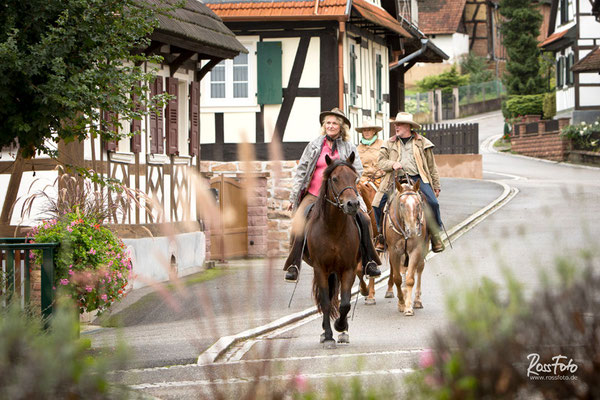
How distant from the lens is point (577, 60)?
177ft

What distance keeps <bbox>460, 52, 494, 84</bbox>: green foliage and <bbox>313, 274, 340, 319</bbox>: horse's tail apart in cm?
7237

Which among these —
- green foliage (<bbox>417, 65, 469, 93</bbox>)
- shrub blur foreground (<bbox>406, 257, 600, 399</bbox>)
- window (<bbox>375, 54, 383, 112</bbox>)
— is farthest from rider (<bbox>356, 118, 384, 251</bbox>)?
green foliage (<bbox>417, 65, 469, 93</bbox>)

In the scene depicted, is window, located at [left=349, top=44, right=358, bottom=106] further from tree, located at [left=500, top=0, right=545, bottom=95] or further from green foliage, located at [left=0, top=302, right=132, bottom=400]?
tree, located at [left=500, top=0, right=545, bottom=95]

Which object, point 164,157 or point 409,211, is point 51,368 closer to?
point 409,211

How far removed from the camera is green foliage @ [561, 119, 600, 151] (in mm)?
46719

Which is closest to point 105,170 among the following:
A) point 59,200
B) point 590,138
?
point 59,200

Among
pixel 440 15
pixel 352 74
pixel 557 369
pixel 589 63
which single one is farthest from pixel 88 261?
pixel 440 15

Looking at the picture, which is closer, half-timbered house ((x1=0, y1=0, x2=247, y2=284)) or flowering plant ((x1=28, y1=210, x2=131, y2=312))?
flowering plant ((x1=28, y1=210, x2=131, y2=312))

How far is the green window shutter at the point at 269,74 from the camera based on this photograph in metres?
25.8

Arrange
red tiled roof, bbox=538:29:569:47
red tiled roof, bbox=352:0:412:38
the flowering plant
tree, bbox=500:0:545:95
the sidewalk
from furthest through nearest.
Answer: tree, bbox=500:0:545:95 → red tiled roof, bbox=538:29:569:47 → red tiled roof, bbox=352:0:412:38 → the flowering plant → the sidewalk

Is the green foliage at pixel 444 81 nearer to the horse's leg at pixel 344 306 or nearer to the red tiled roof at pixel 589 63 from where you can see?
the red tiled roof at pixel 589 63

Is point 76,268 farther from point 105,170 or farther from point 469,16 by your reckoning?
point 469,16

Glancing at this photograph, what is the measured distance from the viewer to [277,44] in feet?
85.1

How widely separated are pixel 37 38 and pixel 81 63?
51 centimetres
